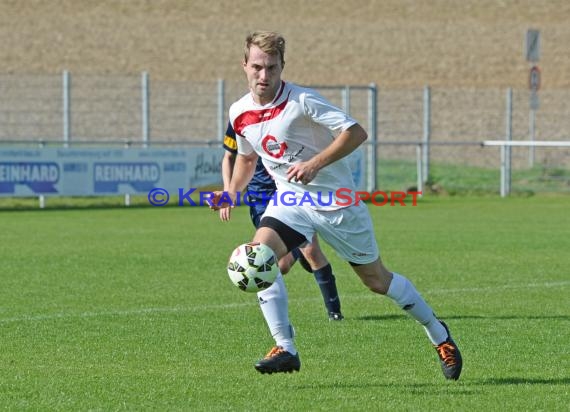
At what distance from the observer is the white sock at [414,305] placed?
7.44 metres

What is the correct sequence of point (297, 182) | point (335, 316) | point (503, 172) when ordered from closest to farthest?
point (297, 182), point (335, 316), point (503, 172)

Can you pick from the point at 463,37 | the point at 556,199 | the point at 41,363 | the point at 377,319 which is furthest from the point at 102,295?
the point at 463,37

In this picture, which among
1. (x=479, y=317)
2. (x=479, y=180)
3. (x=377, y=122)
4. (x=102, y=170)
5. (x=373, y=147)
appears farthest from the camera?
(x=377, y=122)

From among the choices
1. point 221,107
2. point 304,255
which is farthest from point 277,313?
point 221,107

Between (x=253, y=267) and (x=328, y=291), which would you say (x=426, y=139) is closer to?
(x=328, y=291)

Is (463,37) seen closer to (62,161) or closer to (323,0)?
(323,0)

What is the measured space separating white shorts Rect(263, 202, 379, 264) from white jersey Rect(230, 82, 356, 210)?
6 centimetres

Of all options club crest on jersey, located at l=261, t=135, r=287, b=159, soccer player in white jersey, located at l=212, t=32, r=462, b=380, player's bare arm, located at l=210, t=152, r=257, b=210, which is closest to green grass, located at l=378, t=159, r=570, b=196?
player's bare arm, located at l=210, t=152, r=257, b=210

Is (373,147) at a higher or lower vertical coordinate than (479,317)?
higher

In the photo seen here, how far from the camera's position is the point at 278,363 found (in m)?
7.09

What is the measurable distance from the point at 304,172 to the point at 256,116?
0.58 m

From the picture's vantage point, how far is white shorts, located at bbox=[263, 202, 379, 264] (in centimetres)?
727

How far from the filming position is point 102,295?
1152 centimetres

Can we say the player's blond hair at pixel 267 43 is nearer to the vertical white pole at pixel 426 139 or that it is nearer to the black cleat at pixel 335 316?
the black cleat at pixel 335 316
